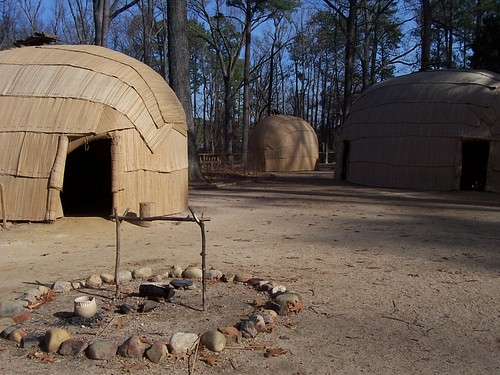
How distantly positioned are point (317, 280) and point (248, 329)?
6.09 feet

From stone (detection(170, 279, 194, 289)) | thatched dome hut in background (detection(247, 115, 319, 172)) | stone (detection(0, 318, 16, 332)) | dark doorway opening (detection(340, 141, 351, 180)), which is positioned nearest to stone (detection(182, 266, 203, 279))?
stone (detection(170, 279, 194, 289))

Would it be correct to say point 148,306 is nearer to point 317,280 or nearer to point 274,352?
point 274,352

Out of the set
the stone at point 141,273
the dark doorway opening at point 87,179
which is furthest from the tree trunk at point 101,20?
the stone at point 141,273

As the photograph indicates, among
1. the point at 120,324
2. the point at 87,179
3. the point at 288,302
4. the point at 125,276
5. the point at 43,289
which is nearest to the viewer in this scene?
the point at 120,324

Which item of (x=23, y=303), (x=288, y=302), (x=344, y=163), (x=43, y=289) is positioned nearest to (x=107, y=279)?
(x=43, y=289)

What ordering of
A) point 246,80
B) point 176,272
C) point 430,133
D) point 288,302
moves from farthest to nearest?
point 246,80 → point 430,133 → point 176,272 → point 288,302

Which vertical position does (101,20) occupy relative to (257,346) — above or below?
above

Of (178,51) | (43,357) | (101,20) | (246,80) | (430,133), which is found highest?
(101,20)

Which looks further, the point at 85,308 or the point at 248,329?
the point at 85,308

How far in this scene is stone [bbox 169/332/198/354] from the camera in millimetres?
3571

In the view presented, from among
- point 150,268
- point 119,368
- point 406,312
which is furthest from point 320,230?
point 119,368

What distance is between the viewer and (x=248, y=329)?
3887 mm

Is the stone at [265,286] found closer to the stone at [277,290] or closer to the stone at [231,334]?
the stone at [277,290]

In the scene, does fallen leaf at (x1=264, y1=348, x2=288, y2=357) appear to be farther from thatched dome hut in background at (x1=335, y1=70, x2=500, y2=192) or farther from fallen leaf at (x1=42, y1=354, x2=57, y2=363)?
thatched dome hut in background at (x1=335, y1=70, x2=500, y2=192)
